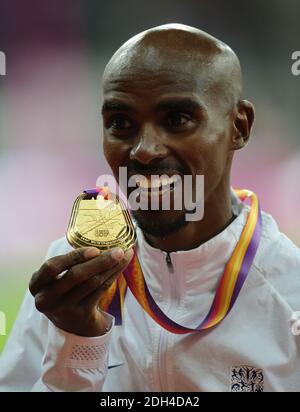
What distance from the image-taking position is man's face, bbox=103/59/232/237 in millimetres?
1259

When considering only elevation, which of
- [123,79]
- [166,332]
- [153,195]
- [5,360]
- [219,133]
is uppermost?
[123,79]

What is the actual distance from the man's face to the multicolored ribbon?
0.14 m

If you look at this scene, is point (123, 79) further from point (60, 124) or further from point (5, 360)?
point (60, 124)

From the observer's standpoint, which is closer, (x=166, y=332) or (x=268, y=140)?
(x=166, y=332)

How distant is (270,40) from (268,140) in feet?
1.80

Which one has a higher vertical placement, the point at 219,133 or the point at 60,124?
the point at 219,133

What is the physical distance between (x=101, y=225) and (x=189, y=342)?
0.34m

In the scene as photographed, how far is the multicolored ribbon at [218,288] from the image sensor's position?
4.25ft

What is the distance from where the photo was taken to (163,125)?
4.20ft

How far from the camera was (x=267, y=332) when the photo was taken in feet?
4.22

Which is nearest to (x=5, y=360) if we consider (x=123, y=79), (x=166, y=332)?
(x=166, y=332)

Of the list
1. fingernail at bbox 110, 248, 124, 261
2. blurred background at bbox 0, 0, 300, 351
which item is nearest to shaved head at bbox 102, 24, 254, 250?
fingernail at bbox 110, 248, 124, 261

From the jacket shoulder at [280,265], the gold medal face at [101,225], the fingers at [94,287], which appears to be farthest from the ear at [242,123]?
the fingers at [94,287]

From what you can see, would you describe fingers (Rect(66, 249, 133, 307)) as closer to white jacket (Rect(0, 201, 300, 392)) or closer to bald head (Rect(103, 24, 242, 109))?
white jacket (Rect(0, 201, 300, 392))
